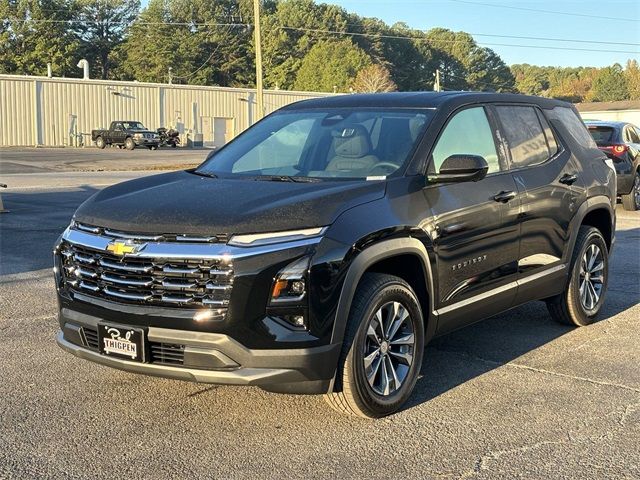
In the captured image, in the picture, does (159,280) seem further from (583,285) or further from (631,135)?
(631,135)

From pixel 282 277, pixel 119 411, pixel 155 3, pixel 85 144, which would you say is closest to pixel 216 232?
pixel 282 277

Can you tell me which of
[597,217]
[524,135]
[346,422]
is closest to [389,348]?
[346,422]

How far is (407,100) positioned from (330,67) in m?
92.7

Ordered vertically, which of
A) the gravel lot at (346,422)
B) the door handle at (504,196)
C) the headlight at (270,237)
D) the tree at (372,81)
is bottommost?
the gravel lot at (346,422)

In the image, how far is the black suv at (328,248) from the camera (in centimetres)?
381

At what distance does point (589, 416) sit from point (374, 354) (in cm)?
133

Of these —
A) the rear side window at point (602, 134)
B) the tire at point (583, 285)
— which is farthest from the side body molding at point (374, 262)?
the rear side window at point (602, 134)

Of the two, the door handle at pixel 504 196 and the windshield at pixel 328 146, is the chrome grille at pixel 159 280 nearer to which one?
the windshield at pixel 328 146

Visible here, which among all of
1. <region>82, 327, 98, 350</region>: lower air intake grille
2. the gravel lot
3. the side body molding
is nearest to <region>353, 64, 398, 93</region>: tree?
the gravel lot

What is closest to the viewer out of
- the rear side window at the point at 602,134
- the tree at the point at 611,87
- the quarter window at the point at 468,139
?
the quarter window at the point at 468,139

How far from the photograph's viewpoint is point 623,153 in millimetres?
14883

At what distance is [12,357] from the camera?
5398mm

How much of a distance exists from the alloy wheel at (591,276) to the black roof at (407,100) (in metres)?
1.51

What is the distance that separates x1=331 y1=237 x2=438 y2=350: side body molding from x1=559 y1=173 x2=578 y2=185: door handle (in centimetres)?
195
